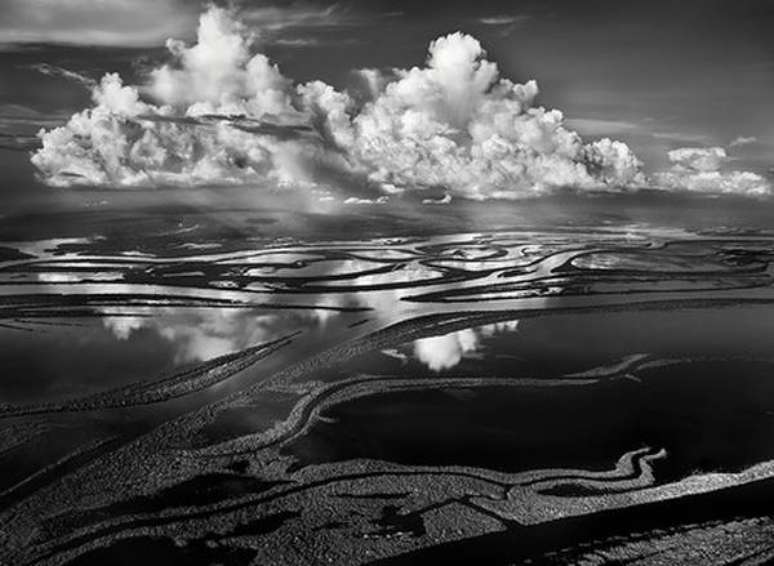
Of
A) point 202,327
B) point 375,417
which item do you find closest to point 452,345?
point 375,417

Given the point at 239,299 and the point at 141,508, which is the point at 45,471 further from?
the point at 239,299

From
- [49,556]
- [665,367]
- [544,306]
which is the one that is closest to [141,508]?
[49,556]

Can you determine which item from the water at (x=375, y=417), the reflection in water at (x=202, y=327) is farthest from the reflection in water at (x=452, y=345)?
the reflection in water at (x=202, y=327)

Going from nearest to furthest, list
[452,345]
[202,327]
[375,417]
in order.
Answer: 1. [375,417]
2. [452,345]
3. [202,327]

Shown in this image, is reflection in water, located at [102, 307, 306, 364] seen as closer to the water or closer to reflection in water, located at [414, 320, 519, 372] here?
the water

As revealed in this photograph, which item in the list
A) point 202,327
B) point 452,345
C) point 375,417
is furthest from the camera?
point 202,327

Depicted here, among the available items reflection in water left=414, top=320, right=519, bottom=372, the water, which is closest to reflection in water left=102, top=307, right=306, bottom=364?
the water

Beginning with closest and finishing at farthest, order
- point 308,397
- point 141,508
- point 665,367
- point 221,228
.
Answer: point 141,508 < point 308,397 < point 665,367 < point 221,228

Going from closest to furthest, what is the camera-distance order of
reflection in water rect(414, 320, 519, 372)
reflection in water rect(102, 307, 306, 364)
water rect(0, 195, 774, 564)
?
water rect(0, 195, 774, 564) → reflection in water rect(414, 320, 519, 372) → reflection in water rect(102, 307, 306, 364)

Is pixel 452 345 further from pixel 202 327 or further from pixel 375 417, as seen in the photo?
pixel 202 327

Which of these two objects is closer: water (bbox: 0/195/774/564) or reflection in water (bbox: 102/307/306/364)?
water (bbox: 0/195/774/564)

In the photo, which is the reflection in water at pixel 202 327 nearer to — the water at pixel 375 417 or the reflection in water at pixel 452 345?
the water at pixel 375 417
